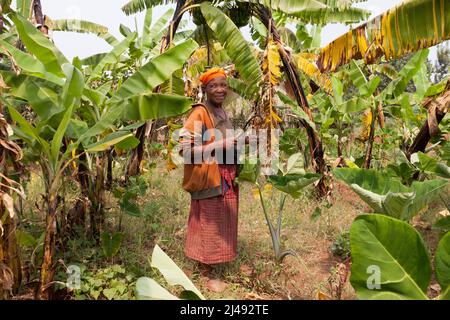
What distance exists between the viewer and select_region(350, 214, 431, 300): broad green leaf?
1.09 metres

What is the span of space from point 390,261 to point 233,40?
3891 millimetres

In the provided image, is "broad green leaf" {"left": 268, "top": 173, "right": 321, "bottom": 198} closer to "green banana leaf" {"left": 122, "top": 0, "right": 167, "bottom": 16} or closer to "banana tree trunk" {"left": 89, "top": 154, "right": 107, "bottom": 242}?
"banana tree trunk" {"left": 89, "top": 154, "right": 107, "bottom": 242}

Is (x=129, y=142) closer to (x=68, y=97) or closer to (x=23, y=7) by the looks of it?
(x=68, y=97)

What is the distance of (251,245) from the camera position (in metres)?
3.65

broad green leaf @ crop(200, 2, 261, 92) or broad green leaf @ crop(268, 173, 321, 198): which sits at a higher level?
broad green leaf @ crop(200, 2, 261, 92)

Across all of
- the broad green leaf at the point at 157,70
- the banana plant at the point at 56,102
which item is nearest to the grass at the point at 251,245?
the banana plant at the point at 56,102

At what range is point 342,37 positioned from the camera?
3.78 meters

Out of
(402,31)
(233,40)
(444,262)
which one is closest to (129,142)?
(444,262)

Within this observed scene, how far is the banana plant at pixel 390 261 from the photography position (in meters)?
1.09

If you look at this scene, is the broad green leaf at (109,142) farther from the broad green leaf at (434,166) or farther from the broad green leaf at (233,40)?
the broad green leaf at (233,40)

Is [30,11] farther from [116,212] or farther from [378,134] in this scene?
[378,134]

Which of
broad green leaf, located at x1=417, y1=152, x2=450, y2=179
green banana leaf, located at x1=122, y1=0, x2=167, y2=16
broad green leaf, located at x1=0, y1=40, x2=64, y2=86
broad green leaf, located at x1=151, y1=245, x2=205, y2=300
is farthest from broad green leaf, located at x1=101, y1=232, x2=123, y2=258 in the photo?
green banana leaf, located at x1=122, y1=0, x2=167, y2=16

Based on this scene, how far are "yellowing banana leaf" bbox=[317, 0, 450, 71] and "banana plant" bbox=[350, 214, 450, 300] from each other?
8.59 ft
